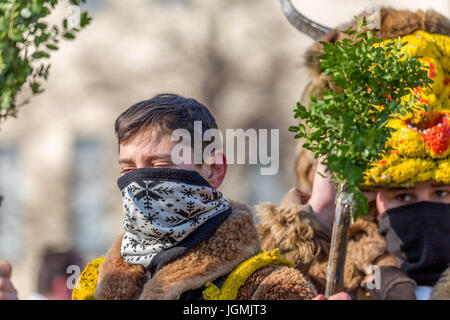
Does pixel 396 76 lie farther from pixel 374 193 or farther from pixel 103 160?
pixel 103 160

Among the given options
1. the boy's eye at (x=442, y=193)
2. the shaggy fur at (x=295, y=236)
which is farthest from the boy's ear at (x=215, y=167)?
the boy's eye at (x=442, y=193)

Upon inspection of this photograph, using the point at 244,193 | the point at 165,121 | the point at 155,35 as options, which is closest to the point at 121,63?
the point at 155,35

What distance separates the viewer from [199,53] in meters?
9.46

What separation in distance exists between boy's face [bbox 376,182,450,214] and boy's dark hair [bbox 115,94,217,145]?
111 centimetres

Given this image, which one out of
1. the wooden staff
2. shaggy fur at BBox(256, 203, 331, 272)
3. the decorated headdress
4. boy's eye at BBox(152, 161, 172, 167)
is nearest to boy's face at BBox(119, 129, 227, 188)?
boy's eye at BBox(152, 161, 172, 167)

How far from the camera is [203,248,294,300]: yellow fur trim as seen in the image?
7.71 feet

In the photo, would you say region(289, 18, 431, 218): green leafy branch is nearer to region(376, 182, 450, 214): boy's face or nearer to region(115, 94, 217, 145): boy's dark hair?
region(115, 94, 217, 145): boy's dark hair

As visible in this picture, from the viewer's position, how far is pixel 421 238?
3.30 m

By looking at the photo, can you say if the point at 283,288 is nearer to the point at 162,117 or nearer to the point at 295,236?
the point at 162,117

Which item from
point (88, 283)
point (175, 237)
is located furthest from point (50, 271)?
point (175, 237)

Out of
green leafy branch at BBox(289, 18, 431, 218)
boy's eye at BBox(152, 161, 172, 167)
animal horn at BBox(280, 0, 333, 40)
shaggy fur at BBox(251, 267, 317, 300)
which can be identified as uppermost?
animal horn at BBox(280, 0, 333, 40)

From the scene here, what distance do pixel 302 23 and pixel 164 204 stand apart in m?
1.69

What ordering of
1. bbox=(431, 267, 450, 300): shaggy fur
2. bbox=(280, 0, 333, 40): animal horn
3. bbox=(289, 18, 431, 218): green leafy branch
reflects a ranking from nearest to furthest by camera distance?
bbox=(289, 18, 431, 218): green leafy branch < bbox=(431, 267, 450, 300): shaggy fur < bbox=(280, 0, 333, 40): animal horn

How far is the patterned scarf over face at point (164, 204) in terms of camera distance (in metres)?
2.38
